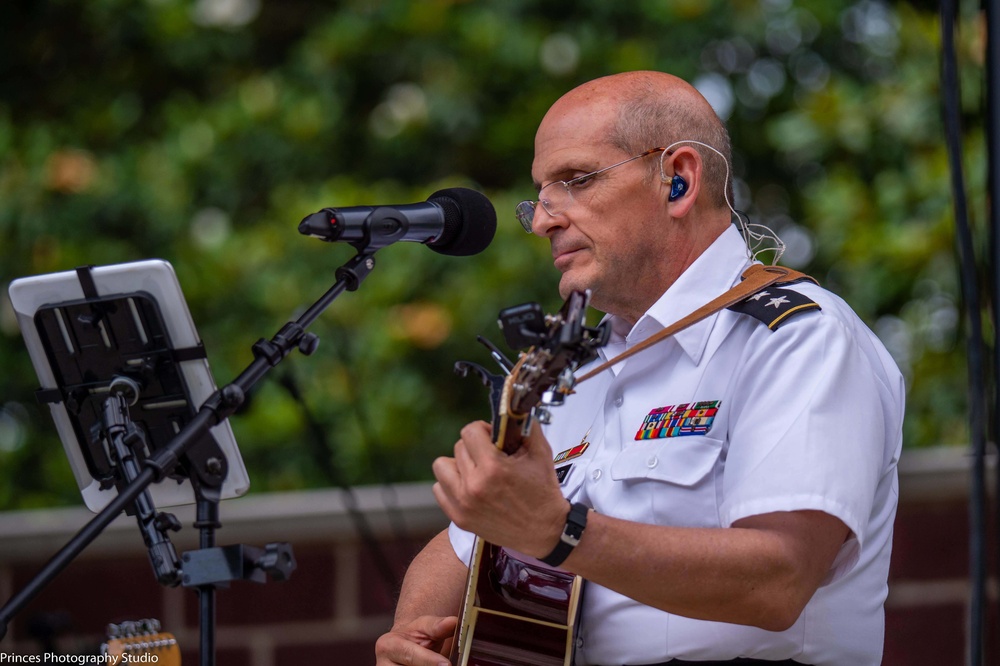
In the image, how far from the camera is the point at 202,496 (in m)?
2.13

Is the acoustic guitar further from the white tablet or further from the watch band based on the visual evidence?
the white tablet

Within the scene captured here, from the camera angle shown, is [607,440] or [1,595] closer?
[607,440]

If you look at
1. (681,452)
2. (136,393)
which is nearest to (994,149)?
(681,452)

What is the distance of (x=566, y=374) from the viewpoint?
5.55 ft

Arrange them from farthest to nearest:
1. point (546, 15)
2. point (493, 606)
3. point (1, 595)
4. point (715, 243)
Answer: point (546, 15)
point (1, 595)
point (715, 243)
point (493, 606)

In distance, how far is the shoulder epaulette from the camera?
200cm

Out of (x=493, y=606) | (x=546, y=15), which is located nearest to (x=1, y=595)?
(x=493, y=606)

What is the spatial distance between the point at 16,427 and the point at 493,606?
3491mm

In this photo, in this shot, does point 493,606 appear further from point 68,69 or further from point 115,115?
point 68,69

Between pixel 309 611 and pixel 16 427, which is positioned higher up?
pixel 16 427

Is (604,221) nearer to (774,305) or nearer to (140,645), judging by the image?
(774,305)

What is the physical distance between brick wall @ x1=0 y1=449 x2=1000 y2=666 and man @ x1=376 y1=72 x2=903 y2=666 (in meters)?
1.13

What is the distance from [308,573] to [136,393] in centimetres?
160

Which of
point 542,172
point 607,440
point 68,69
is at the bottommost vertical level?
point 607,440
